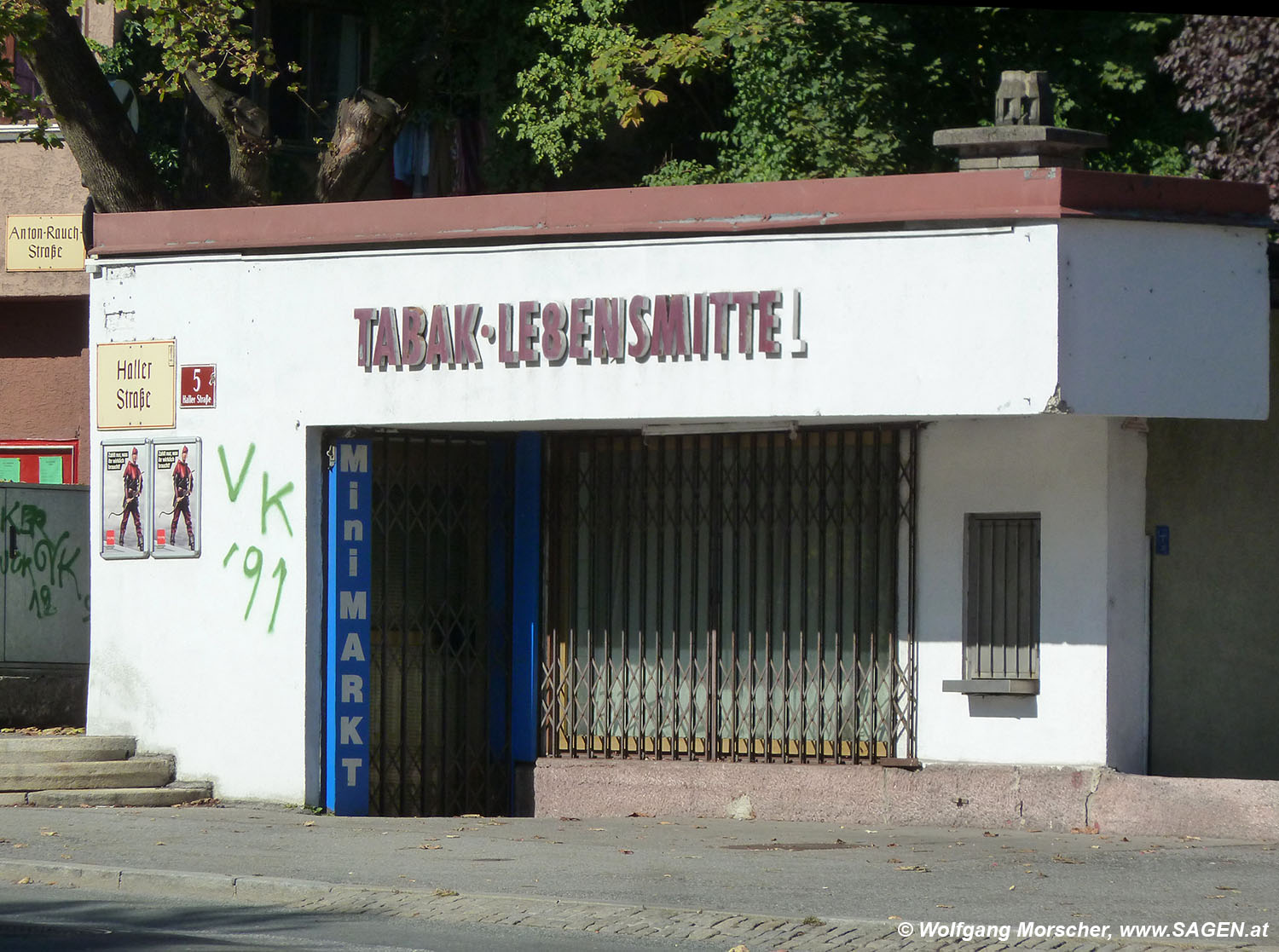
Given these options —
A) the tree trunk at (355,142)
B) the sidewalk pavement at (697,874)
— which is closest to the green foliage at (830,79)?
the tree trunk at (355,142)

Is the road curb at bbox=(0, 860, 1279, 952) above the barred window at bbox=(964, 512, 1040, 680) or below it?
below

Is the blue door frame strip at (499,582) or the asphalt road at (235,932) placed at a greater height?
the blue door frame strip at (499,582)

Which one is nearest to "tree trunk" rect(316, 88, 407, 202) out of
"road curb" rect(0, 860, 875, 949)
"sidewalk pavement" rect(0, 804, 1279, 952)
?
"sidewalk pavement" rect(0, 804, 1279, 952)

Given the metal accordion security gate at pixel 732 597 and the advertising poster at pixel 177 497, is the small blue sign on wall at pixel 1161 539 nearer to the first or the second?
the metal accordion security gate at pixel 732 597

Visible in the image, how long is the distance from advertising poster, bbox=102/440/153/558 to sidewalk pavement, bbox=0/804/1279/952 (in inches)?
80.8

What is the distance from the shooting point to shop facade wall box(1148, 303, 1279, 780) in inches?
464

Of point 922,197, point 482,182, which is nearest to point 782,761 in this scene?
point 922,197

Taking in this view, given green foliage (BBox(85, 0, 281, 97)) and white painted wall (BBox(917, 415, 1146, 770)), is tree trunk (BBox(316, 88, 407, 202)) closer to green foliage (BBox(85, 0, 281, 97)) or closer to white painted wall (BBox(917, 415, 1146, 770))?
green foliage (BBox(85, 0, 281, 97))

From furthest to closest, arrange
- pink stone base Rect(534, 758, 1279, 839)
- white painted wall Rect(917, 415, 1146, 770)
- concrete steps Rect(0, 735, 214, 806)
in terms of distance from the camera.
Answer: concrete steps Rect(0, 735, 214, 806)
white painted wall Rect(917, 415, 1146, 770)
pink stone base Rect(534, 758, 1279, 839)

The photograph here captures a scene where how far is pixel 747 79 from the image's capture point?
65.4 ft

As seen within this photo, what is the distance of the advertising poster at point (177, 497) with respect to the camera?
12.8m

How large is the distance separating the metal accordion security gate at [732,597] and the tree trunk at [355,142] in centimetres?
607

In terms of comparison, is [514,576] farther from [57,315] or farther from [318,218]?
[57,315]

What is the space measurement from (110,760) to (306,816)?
68.0 inches
